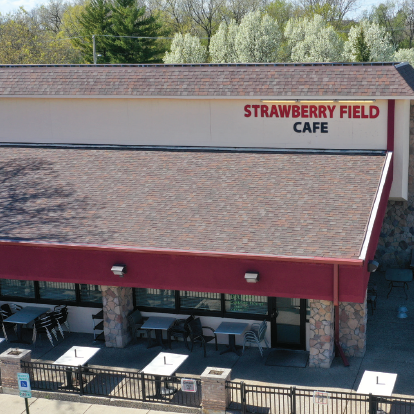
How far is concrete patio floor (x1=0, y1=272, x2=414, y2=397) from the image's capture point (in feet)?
43.7

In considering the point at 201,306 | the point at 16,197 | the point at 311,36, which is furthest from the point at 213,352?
the point at 311,36

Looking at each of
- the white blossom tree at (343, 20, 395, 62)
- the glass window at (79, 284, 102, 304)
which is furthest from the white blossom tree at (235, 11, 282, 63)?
the glass window at (79, 284, 102, 304)

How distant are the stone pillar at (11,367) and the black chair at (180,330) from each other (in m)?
3.65

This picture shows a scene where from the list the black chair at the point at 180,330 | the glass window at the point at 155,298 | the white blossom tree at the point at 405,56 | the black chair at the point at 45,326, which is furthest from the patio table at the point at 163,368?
the white blossom tree at the point at 405,56

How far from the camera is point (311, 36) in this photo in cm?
5691

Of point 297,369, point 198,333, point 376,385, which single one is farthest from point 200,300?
point 376,385

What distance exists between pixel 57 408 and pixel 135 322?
10.8 feet

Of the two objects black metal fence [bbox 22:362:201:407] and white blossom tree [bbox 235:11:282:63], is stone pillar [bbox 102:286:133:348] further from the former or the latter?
white blossom tree [bbox 235:11:282:63]

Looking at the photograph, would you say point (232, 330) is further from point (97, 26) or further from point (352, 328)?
point (97, 26)

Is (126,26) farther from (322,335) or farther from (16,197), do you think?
(322,335)

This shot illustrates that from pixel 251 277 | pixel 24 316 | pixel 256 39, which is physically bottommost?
pixel 24 316

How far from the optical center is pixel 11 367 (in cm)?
1328

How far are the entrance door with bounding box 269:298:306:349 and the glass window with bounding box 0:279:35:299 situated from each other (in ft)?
22.7

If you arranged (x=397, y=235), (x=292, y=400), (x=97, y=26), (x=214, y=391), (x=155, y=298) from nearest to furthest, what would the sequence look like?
(x=292, y=400)
(x=214, y=391)
(x=155, y=298)
(x=397, y=235)
(x=97, y=26)
